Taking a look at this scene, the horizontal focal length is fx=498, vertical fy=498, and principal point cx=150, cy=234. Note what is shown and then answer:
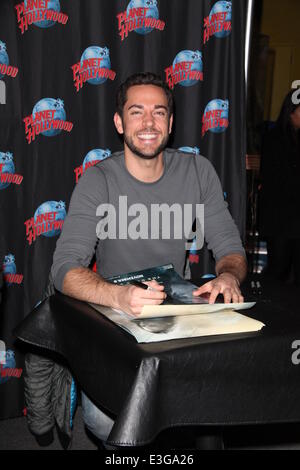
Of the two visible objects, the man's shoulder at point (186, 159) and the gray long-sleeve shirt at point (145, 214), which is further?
the man's shoulder at point (186, 159)

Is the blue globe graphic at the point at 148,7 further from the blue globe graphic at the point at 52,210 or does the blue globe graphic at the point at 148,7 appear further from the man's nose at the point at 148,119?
the blue globe graphic at the point at 52,210

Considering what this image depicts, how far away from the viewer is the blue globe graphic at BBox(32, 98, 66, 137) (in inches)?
102

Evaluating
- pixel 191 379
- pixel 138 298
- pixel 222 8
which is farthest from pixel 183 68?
pixel 191 379

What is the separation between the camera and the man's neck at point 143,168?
6.91ft

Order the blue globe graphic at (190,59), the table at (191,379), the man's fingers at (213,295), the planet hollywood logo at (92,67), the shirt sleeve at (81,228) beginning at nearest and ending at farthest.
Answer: the table at (191,379)
the man's fingers at (213,295)
the shirt sleeve at (81,228)
the planet hollywood logo at (92,67)
the blue globe graphic at (190,59)

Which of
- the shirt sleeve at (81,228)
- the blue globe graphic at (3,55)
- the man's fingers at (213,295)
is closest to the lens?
the man's fingers at (213,295)

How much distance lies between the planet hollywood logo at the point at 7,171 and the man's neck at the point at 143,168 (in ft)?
2.52

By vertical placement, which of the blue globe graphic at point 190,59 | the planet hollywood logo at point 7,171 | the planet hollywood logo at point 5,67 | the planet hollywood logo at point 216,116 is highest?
the blue globe graphic at point 190,59

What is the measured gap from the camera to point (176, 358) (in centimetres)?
108

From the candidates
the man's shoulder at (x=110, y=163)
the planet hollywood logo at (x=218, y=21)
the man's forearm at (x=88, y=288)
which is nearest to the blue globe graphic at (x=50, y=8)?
the planet hollywood logo at (x=218, y=21)

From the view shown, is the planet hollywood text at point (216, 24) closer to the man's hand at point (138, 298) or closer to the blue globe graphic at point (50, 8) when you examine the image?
the blue globe graphic at point (50, 8)

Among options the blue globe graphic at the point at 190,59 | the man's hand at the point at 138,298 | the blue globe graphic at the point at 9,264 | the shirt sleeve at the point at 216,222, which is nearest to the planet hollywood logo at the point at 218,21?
the blue globe graphic at the point at 190,59

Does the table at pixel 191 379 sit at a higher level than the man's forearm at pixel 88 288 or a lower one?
lower
